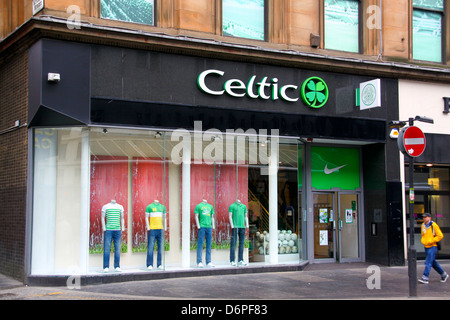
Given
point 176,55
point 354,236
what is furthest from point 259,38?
point 354,236

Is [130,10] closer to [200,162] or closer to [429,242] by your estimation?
[200,162]

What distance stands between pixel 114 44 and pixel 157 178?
3428 millimetres

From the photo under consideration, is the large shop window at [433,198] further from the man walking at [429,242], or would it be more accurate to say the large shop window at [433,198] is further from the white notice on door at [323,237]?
the man walking at [429,242]

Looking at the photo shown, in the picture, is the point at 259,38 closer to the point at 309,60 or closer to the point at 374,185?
the point at 309,60

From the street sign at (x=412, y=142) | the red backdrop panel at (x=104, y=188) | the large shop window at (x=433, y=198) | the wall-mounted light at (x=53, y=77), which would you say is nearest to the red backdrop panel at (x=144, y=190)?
the red backdrop panel at (x=104, y=188)

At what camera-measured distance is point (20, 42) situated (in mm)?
12797

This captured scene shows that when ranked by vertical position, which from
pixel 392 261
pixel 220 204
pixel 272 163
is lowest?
pixel 392 261

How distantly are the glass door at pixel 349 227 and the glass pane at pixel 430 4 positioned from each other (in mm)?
6303

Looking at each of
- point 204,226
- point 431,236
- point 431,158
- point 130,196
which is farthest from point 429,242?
point 130,196

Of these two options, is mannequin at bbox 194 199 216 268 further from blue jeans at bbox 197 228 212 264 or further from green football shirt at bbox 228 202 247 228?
green football shirt at bbox 228 202 247 228

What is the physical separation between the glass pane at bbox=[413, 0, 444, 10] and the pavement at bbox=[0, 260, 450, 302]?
8374 millimetres

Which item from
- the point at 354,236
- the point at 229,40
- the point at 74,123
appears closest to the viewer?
the point at 74,123

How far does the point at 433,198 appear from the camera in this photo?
17188 millimetres

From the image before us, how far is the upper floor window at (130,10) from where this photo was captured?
1316cm
